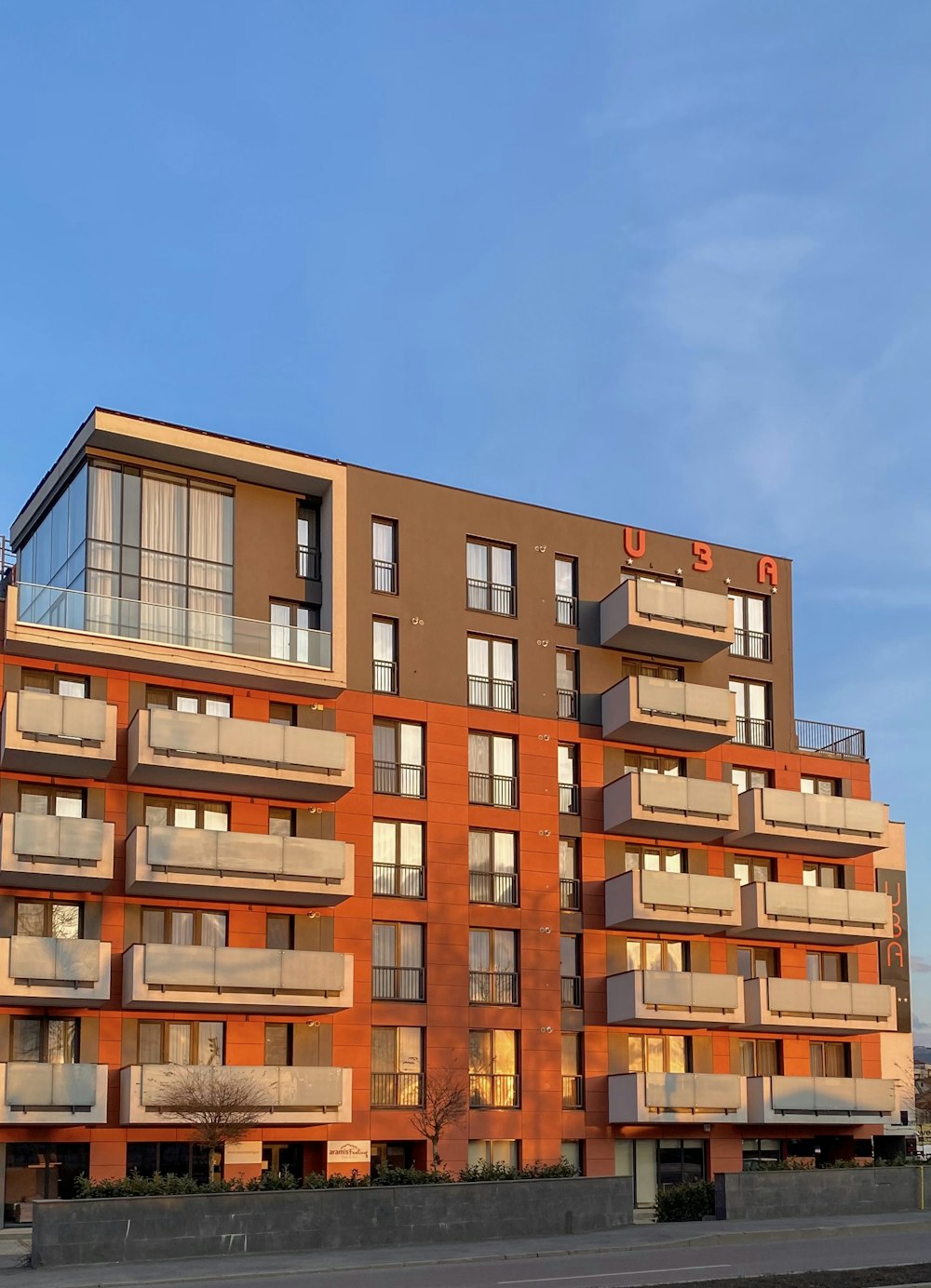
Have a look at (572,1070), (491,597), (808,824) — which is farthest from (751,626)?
(572,1070)

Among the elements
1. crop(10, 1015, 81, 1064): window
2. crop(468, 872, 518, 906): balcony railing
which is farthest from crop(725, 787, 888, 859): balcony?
crop(10, 1015, 81, 1064): window

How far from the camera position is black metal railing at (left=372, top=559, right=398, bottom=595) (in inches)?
1975

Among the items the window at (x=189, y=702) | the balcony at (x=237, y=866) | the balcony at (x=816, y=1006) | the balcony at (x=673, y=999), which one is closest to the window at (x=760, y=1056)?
the balcony at (x=816, y=1006)

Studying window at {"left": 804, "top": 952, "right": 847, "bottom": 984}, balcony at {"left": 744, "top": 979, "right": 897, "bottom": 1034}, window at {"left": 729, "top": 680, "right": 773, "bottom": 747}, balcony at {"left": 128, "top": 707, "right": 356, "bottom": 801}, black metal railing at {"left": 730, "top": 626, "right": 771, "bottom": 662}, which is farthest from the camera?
black metal railing at {"left": 730, "top": 626, "right": 771, "bottom": 662}

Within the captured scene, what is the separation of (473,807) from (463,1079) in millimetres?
8239

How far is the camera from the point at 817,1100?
171 ft

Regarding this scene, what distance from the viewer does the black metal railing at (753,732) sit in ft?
185

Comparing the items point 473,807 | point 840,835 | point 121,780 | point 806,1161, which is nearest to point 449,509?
point 473,807

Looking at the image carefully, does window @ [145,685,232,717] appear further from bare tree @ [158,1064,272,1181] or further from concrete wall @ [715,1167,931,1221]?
concrete wall @ [715,1167,931,1221]

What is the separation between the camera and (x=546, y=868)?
1988 inches

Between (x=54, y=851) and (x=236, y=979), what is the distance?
6.14 metres

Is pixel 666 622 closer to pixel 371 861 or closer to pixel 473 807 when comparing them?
pixel 473 807

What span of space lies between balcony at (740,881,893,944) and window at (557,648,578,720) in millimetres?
8416

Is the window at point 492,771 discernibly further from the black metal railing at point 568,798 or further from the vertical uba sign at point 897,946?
the vertical uba sign at point 897,946
